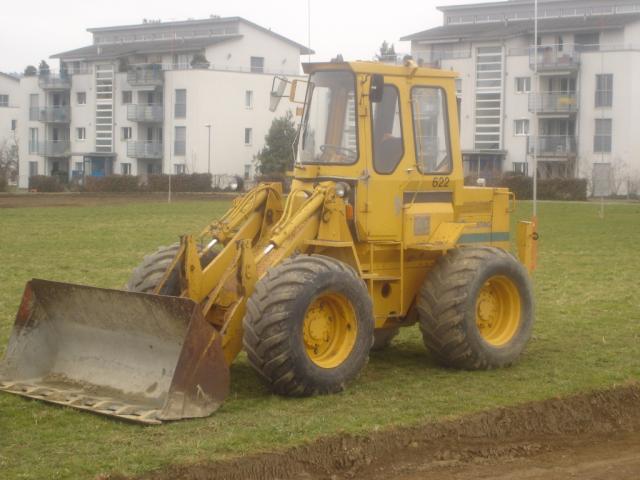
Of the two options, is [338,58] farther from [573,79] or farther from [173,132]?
[173,132]

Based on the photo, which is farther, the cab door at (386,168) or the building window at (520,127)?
the building window at (520,127)

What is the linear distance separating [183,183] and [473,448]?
58.2 meters

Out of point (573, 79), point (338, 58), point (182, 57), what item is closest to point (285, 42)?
point (182, 57)

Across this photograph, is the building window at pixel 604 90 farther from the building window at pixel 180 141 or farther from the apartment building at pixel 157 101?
the building window at pixel 180 141

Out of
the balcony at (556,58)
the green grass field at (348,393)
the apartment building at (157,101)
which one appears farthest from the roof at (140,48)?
the green grass field at (348,393)

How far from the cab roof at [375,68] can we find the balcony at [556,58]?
57.1 m

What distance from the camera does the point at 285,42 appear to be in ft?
265

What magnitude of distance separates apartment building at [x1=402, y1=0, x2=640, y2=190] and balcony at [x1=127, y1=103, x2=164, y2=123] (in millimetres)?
18550

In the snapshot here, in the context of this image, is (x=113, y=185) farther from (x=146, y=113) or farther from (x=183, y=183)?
(x=146, y=113)

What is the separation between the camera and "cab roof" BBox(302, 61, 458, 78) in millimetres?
10336

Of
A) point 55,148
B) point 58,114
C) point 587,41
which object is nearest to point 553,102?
point 587,41

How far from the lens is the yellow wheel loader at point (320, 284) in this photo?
29.3ft

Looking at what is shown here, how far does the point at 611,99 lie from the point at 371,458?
6065cm

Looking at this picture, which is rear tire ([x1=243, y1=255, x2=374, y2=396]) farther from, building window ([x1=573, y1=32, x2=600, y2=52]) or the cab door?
building window ([x1=573, y1=32, x2=600, y2=52])
